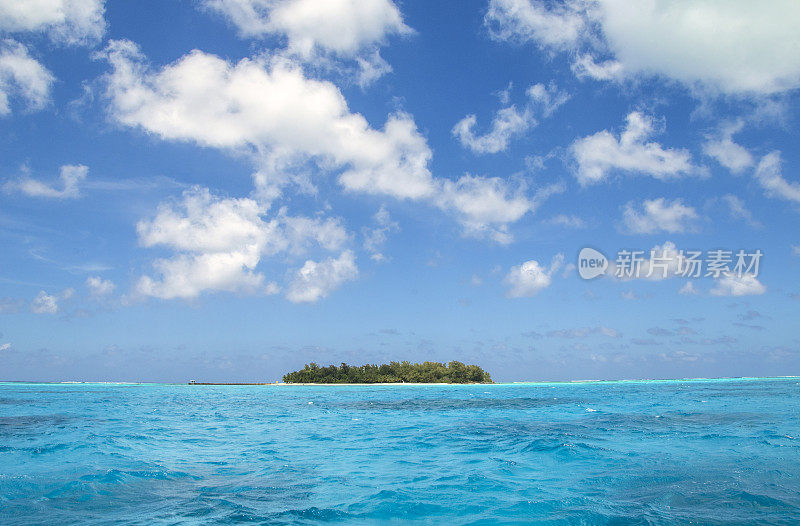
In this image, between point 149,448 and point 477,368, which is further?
point 477,368

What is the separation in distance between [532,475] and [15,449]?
65.0 feet

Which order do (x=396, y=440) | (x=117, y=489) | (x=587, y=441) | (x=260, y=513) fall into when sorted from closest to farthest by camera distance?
(x=260, y=513), (x=117, y=489), (x=587, y=441), (x=396, y=440)

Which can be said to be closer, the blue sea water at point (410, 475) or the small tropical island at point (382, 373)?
the blue sea water at point (410, 475)

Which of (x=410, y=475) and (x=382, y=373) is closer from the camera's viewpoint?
(x=410, y=475)

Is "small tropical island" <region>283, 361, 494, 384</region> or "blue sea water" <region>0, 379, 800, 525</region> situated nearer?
"blue sea water" <region>0, 379, 800, 525</region>

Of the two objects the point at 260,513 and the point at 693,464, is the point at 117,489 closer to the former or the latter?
the point at 260,513

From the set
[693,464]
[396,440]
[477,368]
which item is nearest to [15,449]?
[396,440]

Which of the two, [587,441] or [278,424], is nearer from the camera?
[587,441]

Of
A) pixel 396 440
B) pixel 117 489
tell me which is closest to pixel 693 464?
pixel 396 440

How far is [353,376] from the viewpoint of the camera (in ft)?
436

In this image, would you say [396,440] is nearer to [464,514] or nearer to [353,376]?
[464,514]

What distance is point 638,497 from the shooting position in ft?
35.7

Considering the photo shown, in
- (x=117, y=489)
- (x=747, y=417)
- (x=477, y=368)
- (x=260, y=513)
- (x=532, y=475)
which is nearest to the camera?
(x=260, y=513)

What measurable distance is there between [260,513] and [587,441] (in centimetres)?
1494
